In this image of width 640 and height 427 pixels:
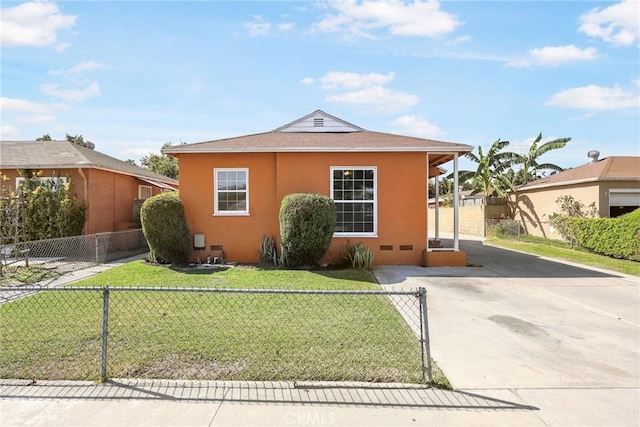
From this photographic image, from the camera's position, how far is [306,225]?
9742 mm

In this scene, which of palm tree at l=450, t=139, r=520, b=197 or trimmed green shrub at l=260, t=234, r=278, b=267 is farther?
palm tree at l=450, t=139, r=520, b=197

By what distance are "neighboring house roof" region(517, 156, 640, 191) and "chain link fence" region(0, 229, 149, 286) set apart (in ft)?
66.4

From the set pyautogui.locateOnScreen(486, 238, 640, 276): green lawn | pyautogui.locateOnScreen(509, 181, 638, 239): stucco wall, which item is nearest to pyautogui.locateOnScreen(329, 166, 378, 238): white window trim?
pyautogui.locateOnScreen(486, 238, 640, 276): green lawn

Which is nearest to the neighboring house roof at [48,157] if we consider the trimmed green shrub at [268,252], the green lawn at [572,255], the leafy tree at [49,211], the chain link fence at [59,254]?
the leafy tree at [49,211]

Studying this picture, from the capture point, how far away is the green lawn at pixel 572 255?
37.8ft

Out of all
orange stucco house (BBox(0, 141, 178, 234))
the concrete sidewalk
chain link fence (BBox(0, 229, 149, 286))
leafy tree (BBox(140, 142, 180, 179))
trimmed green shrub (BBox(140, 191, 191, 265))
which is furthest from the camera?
leafy tree (BBox(140, 142, 180, 179))

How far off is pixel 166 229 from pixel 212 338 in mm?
6463

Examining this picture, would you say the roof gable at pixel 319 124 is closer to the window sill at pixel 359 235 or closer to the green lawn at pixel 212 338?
the window sill at pixel 359 235

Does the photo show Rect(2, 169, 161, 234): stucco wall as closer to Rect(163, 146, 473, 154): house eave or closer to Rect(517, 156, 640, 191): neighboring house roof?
Rect(163, 146, 473, 154): house eave

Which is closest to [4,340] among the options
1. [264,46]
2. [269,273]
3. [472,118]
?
[269,273]

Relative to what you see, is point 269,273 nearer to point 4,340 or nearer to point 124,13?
point 4,340

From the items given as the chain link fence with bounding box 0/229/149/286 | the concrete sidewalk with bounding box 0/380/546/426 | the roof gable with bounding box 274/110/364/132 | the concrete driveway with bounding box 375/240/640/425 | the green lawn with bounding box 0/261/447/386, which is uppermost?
the roof gable with bounding box 274/110/364/132

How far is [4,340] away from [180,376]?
9.13 feet

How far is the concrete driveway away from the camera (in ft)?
11.6
